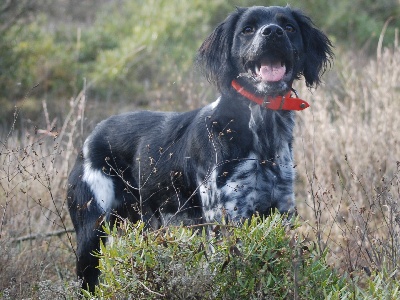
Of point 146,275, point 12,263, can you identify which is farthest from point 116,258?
point 12,263

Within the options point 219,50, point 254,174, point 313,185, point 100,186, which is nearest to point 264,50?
point 219,50

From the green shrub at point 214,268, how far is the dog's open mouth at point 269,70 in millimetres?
1286

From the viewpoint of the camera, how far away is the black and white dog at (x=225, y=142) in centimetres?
418

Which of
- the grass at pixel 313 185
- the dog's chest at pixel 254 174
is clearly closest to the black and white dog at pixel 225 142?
the dog's chest at pixel 254 174

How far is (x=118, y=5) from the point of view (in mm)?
15969

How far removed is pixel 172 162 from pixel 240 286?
1.60 m

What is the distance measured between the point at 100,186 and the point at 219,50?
110cm

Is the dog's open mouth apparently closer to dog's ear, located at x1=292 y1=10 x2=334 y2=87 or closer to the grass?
dog's ear, located at x1=292 y1=10 x2=334 y2=87

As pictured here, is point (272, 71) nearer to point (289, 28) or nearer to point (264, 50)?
point (264, 50)

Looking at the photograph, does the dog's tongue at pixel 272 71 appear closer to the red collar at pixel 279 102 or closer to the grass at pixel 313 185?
the red collar at pixel 279 102

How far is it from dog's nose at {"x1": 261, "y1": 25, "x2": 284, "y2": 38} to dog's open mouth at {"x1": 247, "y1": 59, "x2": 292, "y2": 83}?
174 millimetres

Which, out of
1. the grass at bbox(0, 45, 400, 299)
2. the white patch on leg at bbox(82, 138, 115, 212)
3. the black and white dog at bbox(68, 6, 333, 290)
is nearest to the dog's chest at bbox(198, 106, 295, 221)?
the black and white dog at bbox(68, 6, 333, 290)

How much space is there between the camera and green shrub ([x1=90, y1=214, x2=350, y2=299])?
3000 millimetres

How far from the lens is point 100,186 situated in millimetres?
4672
